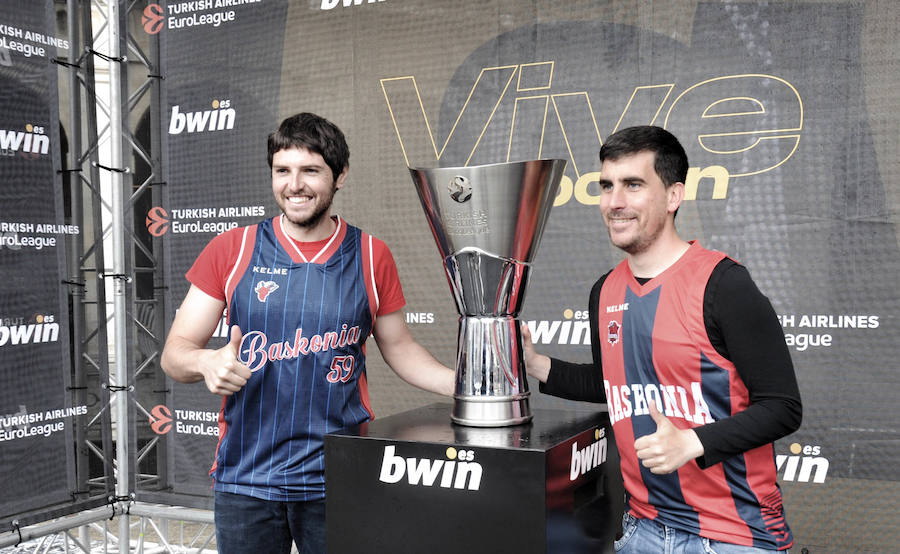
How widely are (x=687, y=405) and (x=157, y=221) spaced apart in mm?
2808

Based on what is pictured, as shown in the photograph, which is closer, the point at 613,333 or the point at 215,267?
the point at 613,333

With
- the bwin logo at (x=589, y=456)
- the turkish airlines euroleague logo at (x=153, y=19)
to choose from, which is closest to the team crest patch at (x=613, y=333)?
the bwin logo at (x=589, y=456)

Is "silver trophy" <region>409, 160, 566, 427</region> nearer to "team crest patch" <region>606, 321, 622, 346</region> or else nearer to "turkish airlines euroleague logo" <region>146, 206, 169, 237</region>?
"team crest patch" <region>606, 321, 622, 346</region>

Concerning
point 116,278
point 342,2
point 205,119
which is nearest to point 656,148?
point 342,2

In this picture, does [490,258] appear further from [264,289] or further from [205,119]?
[205,119]

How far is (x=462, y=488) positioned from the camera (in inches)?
45.3

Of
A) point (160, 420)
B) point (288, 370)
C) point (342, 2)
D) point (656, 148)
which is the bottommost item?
point (160, 420)

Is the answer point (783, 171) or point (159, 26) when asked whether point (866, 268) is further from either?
point (159, 26)

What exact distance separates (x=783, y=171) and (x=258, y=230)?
1.72m

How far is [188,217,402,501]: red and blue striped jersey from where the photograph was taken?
1.63 meters

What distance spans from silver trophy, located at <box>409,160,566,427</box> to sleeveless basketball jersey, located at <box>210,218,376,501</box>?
39cm

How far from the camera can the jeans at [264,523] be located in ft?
5.36

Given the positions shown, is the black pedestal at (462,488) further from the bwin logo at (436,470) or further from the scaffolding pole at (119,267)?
the scaffolding pole at (119,267)

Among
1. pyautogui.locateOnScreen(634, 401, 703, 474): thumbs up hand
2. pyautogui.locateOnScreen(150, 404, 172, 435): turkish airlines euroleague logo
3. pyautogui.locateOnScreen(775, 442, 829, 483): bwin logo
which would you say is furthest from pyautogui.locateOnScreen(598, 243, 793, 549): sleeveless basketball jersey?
pyautogui.locateOnScreen(150, 404, 172, 435): turkish airlines euroleague logo
